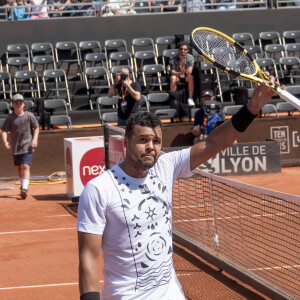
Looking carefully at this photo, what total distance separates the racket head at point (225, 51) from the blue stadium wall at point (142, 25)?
1769cm

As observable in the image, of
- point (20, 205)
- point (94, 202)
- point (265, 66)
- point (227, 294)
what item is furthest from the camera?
point (265, 66)

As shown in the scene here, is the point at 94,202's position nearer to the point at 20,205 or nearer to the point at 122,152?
the point at 122,152

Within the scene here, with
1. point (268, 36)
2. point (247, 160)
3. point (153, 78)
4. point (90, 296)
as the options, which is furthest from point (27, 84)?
point (90, 296)

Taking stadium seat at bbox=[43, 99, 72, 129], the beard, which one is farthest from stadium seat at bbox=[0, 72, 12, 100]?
the beard

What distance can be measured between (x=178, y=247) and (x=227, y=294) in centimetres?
228

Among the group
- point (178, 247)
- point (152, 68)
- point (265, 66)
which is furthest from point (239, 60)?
point (265, 66)

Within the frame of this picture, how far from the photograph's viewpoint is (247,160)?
1583 cm

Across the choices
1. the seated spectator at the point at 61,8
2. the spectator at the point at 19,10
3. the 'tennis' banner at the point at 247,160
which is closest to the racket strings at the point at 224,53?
the 'tennis' banner at the point at 247,160

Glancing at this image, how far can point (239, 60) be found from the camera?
5.18 meters

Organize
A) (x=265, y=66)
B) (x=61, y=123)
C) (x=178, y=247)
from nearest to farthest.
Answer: (x=178, y=247)
(x=61, y=123)
(x=265, y=66)

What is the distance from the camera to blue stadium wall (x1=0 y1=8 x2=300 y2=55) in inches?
874

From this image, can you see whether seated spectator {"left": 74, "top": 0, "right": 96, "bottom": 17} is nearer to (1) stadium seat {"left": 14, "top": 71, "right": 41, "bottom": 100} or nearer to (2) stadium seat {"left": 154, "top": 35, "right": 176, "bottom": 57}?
(2) stadium seat {"left": 154, "top": 35, "right": 176, "bottom": 57}

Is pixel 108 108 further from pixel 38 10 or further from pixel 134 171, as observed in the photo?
pixel 134 171

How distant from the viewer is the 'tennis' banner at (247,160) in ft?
51.3
